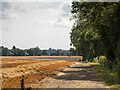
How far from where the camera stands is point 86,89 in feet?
40.9

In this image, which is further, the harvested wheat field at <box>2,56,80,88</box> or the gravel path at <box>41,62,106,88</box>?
the harvested wheat field at <box>2,56,80,88</box>

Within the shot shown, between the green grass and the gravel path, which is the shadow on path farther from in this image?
the green grass

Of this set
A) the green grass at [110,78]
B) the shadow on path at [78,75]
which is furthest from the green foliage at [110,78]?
the shadow on path at [78,75]

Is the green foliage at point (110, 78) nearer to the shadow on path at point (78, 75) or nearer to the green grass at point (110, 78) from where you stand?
the green grass at point (110, 78)

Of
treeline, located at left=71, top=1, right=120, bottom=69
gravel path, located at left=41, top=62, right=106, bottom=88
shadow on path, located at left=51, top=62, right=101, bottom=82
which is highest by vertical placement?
A: treeline, located at left=71, top=1, right=120, bottom=69

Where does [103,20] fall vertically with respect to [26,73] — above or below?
above

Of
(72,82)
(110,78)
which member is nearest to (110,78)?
(110,78)

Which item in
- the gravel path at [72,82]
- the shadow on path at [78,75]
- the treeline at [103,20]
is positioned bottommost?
the shadow on path at [78,75]

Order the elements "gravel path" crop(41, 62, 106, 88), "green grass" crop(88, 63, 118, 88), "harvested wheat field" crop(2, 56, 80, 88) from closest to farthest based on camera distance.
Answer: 1. "gravel path" crop(41, 62, 106, 88)
2. "green grass" crop(88, 63, 118, 88)
3. "harvested wheat field" crop(2, 56, 80, 88)

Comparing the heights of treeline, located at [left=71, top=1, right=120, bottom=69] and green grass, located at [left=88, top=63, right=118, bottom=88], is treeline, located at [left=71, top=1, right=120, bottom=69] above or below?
above

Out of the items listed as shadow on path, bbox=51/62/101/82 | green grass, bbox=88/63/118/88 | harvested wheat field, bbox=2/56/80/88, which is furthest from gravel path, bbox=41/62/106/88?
harvested wheat field, bbox=2/56/80/88

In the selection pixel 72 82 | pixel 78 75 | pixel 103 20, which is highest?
pixel 103 20

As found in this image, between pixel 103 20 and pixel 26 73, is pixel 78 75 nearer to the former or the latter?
pixel 26 73

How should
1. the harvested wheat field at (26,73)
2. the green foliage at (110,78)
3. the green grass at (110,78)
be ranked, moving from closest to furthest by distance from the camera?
the green grass at (110,78), the green foliage at (110,78), the harvested wheat field at (26,73)
